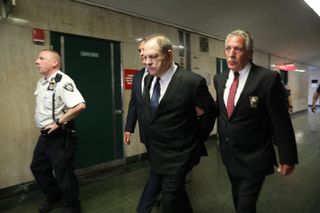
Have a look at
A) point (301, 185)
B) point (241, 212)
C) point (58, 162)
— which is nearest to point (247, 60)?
point (241, 212)

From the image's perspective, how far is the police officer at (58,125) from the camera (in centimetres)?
221

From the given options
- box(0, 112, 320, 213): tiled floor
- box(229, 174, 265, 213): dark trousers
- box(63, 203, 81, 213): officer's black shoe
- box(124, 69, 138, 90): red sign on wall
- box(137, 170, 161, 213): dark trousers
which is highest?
box(124, 69, 138, 90): red sign on wall

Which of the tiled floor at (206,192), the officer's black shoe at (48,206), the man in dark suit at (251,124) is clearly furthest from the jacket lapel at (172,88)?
the officer's black shoe at (48,206)

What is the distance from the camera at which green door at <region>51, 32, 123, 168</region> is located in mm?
3340

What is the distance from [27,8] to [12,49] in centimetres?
54

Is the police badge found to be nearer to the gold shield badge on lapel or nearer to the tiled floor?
the tiled floor

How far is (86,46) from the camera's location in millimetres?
3477

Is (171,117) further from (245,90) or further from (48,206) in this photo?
(48,206)

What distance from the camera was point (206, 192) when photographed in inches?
111

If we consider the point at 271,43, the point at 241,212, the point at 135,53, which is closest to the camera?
the point at 241,212

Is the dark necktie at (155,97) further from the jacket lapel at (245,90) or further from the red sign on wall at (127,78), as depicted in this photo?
the red sign on wall at (127,78)

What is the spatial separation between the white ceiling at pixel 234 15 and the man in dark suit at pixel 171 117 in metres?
2.25

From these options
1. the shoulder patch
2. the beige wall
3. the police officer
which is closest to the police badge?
the police officer

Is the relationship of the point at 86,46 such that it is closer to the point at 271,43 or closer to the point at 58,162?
the point at 58,162
